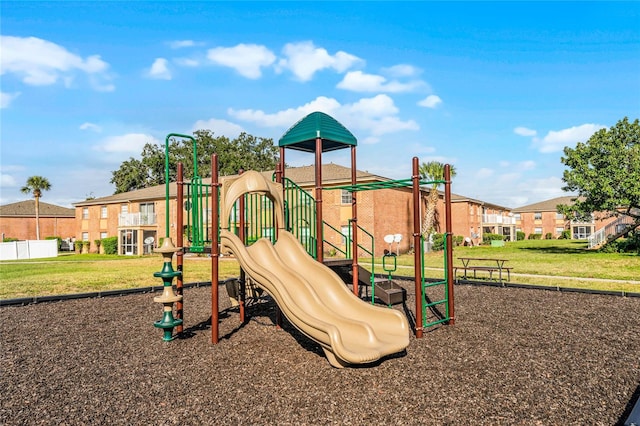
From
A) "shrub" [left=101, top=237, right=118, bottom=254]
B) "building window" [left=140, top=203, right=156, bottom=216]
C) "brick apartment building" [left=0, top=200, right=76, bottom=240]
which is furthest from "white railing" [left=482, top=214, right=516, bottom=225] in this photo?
"brick apartment building" [left=0, top=200, right=76, bottom=240]

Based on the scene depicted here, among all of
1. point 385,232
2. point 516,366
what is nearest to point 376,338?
point 516,366

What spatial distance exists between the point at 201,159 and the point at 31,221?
23766 mm

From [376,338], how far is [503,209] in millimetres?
66922

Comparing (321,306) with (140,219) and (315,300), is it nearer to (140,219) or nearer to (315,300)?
(315,300)

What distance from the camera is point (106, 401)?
508cm

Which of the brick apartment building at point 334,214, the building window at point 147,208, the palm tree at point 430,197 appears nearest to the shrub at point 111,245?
the brick apartment building at point 334,214

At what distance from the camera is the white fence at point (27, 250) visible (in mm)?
37781

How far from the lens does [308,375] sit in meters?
5.96

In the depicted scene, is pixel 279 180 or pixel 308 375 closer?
pixel 308 375

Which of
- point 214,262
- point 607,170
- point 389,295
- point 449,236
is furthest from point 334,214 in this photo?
point 214,262

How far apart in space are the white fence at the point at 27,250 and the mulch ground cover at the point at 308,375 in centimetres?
3474

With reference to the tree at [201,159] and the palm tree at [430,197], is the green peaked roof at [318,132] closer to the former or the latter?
the palm tree at [430,197]

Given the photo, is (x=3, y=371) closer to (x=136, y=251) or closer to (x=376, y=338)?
(x=376, y=338)

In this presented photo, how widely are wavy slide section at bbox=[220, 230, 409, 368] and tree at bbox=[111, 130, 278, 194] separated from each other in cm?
4816
